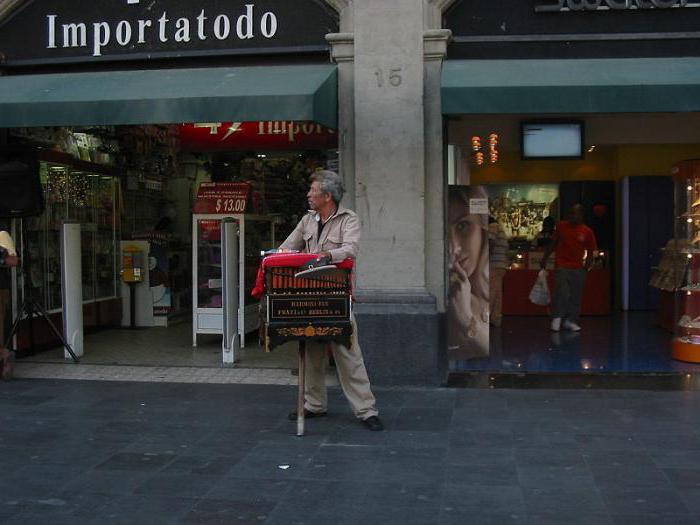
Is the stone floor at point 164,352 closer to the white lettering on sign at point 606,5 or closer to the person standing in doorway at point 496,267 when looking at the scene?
the person standing in doorway at point 496,267

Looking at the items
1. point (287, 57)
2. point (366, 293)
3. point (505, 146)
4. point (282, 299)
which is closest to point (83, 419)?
point (282, 299)

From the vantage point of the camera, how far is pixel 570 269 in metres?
11.9

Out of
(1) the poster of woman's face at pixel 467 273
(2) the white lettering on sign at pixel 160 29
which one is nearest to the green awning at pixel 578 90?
(1) the poster of woman's face at pixel 467 273

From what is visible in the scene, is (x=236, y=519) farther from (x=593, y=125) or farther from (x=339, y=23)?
(x=593, y=125)

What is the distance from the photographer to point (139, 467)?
5816mm

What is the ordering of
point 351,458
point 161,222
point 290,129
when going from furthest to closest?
point 161,222 → point 290,129 → point 351,458

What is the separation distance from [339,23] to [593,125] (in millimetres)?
5770

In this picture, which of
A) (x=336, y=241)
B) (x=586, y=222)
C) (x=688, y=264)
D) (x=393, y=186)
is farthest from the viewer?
(x=586, y=222)

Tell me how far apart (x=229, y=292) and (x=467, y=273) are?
259cm

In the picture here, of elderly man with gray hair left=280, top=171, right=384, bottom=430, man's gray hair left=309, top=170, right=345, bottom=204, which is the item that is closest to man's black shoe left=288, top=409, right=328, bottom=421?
elderly man with gray hair left=280, top=171, right=384, bottom=430

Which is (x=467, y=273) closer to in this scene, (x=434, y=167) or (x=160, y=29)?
(x=434, y=167)

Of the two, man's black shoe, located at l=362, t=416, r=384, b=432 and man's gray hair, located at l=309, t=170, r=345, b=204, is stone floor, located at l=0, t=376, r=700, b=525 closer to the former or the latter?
man's black shoe, located at l=362, t=416, r=384, b=432

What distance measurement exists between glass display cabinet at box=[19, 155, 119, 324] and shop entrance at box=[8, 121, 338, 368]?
17 millimetres

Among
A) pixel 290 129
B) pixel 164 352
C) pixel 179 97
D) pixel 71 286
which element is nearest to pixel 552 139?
pixel 290 129
